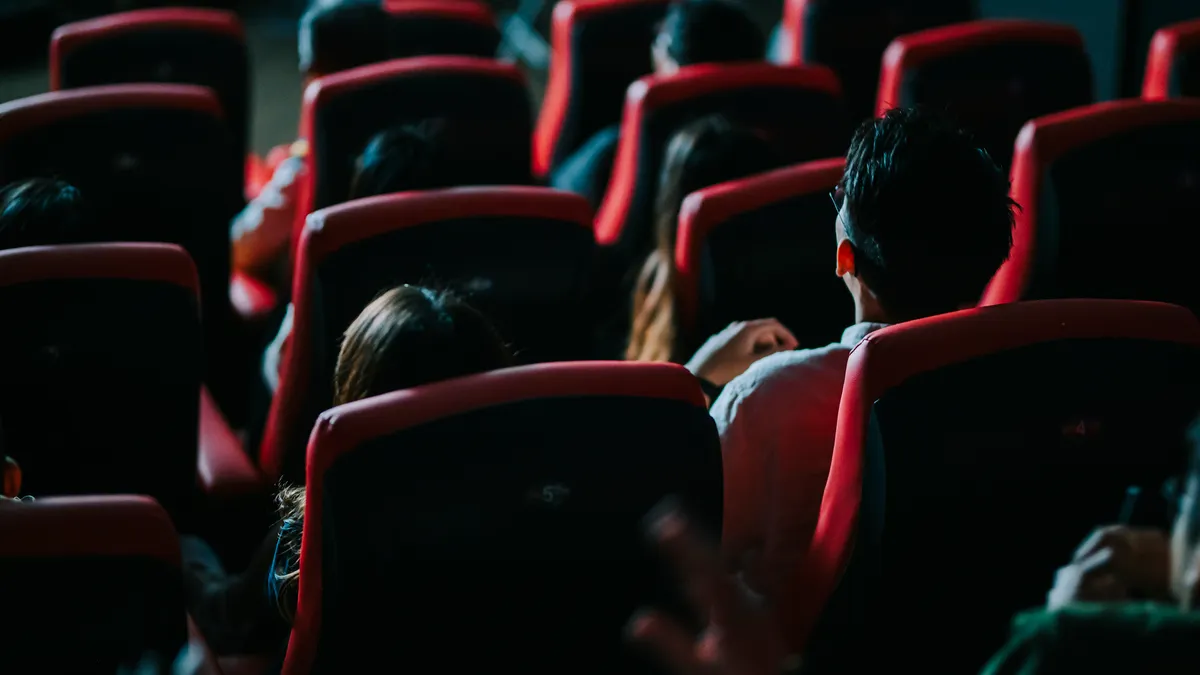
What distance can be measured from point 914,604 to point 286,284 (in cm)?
→ 152

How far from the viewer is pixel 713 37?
113 inches

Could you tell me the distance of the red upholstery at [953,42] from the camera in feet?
8.75

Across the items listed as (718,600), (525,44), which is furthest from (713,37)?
(525,44)

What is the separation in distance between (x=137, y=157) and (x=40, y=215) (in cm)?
46

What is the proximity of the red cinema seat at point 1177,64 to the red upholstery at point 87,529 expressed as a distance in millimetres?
2058

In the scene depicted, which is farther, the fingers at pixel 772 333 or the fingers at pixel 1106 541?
the fingers at pixel 772 333

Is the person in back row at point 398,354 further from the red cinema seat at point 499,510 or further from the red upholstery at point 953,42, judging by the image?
the red upholstery at point 953,42

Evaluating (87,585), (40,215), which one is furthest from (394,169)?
(87,585)

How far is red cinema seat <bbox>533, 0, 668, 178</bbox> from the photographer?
130 inches

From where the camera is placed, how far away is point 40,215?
75.1 inches

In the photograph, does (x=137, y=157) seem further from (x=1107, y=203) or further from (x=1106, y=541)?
(x=1106, y=541)

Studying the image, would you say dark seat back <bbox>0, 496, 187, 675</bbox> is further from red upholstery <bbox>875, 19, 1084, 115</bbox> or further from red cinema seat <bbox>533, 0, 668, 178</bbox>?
red cinema seat <bbox>533, 0, 668, 178</bbox>

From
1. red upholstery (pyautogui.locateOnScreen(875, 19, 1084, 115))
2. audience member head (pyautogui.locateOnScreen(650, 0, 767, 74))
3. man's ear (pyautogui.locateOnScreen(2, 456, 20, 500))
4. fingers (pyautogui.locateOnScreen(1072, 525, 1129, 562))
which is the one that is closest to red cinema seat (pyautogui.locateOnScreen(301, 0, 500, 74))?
audience member head (pyautogui.locateOnScreen(650, 0, 767, 74))

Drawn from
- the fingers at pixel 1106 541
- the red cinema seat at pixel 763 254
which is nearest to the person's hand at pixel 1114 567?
the fingers at pixel 1106 541
